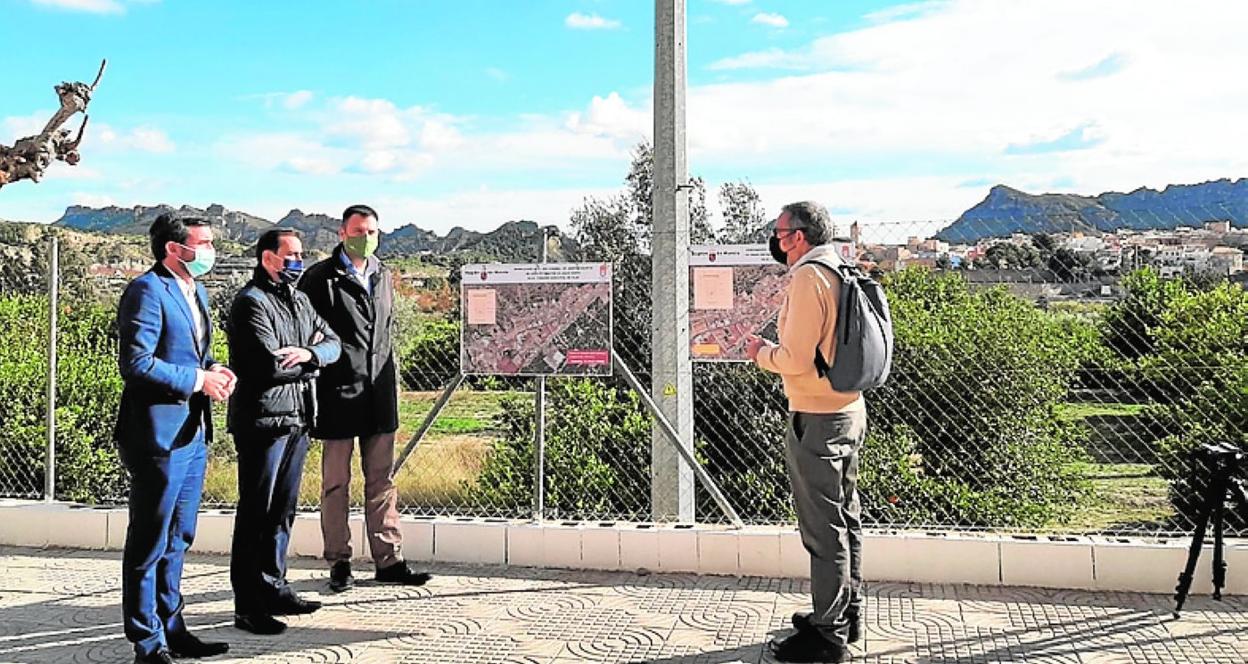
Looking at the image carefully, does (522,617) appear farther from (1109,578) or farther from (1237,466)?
(1237,466)

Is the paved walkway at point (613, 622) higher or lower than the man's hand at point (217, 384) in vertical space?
lower

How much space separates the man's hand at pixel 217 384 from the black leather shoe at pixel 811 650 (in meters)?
2.55

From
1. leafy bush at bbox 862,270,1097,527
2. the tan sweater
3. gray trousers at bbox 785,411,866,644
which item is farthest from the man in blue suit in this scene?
leafy bush at bbox 862,270,1097,527

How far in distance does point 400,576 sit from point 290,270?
5.98 ft

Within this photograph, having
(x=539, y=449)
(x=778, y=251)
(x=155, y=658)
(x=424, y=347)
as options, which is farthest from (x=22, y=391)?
(x=778, y=251)

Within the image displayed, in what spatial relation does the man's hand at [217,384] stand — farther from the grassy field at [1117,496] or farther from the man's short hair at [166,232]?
the grassy field at [1117,496]

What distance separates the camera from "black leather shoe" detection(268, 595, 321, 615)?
17.6ft

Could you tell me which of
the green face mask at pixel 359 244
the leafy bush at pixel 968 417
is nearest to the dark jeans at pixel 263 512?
the green face mask at pixel 359 244

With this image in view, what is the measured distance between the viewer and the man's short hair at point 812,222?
4.69 m

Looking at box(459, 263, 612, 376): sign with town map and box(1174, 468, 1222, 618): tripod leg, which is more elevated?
box(459, 263, 612, 376): sign with town map

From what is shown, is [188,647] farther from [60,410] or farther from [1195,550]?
[1195,550]

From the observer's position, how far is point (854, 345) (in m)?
4.50

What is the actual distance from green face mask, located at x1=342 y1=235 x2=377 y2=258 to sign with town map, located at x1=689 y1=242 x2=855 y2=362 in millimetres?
1749

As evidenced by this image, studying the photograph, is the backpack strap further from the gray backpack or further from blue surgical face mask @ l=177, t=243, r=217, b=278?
blue surgical face mask @ l=177, t=243, r=217, b=278
